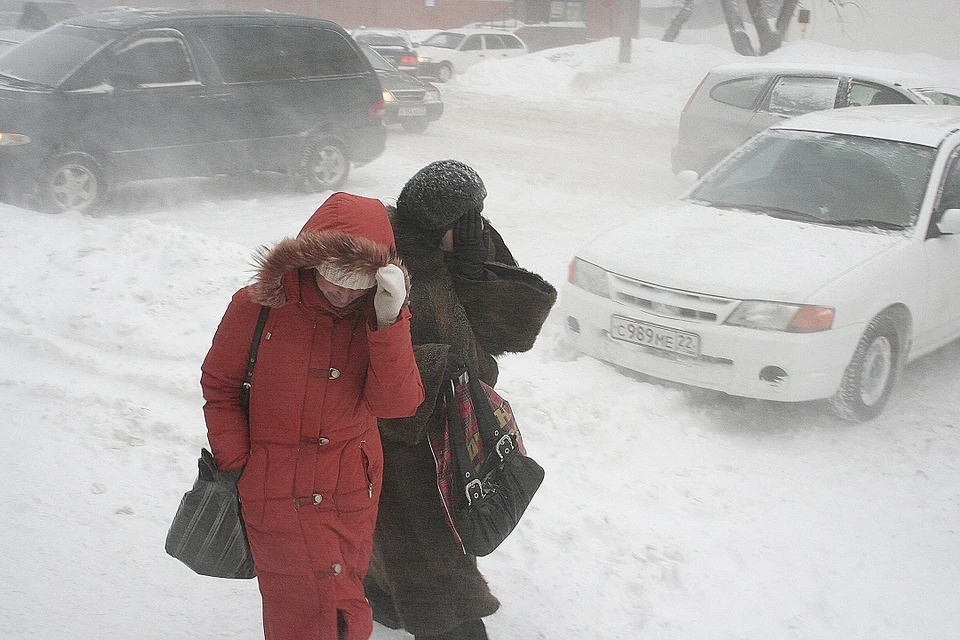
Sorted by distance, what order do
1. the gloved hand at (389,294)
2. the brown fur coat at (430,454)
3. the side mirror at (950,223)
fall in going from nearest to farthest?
the gloved hand at (389,294)
the brown fur coat at (430,454)
the side mirror at (950,223)

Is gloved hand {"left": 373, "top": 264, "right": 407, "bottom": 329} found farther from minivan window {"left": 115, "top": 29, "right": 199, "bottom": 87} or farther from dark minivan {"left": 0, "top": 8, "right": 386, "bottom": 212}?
minivan window {"left": 115, "top": 29, "right": 199, "bottom": 87}

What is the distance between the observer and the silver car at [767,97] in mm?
9742

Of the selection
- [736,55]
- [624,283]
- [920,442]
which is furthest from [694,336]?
[736,55]

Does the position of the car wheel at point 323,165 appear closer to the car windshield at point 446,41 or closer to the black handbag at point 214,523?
the black handbag at point 214,523

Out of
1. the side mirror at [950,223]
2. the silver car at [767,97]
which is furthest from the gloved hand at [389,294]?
the silver car at [767,97]

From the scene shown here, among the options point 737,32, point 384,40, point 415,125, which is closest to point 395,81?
point 415,125

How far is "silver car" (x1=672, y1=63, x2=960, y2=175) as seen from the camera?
9742 millimetres

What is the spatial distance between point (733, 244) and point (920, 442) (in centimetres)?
141

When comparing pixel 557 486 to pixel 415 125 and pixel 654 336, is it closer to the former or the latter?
pixel 654 336

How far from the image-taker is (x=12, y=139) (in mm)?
8094

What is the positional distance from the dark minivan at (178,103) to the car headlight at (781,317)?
631cm

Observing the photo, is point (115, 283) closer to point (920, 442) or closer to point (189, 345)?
point (189, 345)

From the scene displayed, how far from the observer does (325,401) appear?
219 centimetres

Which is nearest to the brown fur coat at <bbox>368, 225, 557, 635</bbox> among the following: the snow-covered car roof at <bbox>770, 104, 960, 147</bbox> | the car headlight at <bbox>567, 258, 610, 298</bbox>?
the car headlight at <bbox>567, 258, 610, 298</bbox>
